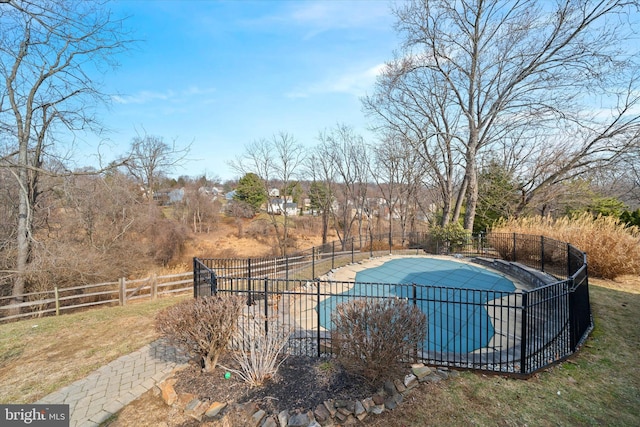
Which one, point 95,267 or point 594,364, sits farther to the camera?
point 95,267

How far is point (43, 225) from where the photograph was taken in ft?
39.1

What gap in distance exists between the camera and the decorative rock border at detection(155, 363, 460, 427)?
2.93 metres

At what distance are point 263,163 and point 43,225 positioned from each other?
49.9 feet

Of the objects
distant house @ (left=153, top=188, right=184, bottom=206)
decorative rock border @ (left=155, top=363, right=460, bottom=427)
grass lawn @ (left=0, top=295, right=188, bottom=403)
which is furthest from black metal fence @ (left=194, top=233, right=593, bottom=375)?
distant house @ (left=153, top=188, right=184, bottom=206)

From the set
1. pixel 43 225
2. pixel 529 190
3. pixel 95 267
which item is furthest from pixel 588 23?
pixel 43 225

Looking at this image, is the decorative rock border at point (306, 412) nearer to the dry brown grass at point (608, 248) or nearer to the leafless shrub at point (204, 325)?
the leafless shrub at point (204, 325)

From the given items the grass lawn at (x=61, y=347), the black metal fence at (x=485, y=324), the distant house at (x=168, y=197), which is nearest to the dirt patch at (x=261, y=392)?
the black metal fence at (x=485, y=324)

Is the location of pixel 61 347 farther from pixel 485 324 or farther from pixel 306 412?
pixel 485 324

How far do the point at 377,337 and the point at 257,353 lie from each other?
67.3 inches

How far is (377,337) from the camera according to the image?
3.31 m

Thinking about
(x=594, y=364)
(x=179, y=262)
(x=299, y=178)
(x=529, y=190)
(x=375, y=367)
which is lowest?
(x=179, y=262)

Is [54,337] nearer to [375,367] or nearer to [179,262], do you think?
[375,367]

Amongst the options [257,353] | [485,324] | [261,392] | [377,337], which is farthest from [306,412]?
[485,324]

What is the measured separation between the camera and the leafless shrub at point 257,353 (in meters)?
3.60
